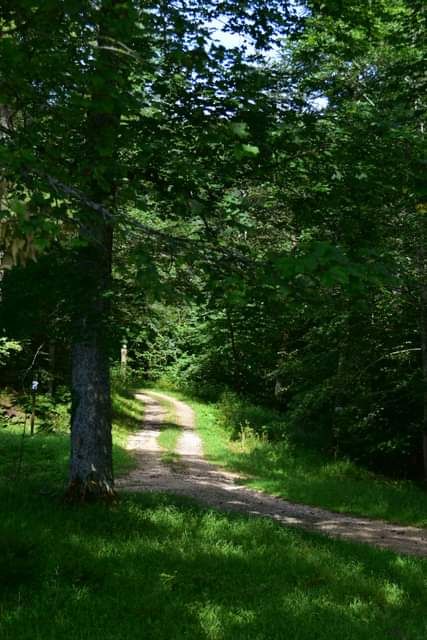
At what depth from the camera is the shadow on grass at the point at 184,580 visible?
5492 millimetres

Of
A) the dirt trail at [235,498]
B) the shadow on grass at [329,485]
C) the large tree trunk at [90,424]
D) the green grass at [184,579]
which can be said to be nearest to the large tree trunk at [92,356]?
the large tree trunk at [90,424]

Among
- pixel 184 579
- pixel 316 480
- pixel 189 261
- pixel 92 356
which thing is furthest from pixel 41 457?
pixel 189 261

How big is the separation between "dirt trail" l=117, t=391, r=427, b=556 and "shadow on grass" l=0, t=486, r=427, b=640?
2019 mm

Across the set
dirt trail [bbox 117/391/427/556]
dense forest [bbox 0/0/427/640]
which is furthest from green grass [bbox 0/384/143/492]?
dirt trail [bbox 117/391/427/556]

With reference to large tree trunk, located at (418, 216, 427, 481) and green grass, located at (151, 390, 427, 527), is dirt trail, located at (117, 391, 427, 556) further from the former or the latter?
large tree trunk, located at (418, 216, 427, 481)

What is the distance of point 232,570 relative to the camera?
23.1 feet

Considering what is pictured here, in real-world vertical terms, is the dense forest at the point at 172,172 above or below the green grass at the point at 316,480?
above

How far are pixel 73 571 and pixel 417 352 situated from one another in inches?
471

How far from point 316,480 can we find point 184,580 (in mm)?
9494

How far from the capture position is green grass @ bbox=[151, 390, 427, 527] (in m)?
12.7

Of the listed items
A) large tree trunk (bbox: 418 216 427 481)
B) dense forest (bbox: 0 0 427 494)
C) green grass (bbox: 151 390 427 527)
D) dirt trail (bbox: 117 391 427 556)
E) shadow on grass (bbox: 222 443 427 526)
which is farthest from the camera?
green grass (bbox: 151 390 427 527)

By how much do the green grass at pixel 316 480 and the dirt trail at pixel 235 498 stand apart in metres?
0.38

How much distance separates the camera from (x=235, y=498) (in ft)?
43.9

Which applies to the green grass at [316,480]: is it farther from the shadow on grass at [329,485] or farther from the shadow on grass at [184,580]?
the shadow on grass at [184,580]
